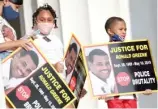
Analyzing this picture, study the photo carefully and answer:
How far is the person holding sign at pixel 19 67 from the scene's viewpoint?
764mm

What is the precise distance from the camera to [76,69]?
2.82ft

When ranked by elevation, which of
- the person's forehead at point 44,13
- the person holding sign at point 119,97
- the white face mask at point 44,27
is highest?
the person's forehead at point 44,13

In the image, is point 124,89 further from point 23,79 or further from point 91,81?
point 23,79

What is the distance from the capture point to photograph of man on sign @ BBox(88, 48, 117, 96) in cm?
86

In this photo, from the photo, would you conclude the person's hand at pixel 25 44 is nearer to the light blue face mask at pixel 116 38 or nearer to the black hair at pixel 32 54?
the black hair at pixel 32 54

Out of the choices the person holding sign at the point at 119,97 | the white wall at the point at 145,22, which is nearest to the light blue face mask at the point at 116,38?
the person holding sign at the point at 119,97

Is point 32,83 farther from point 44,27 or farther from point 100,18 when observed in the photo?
point 100,18

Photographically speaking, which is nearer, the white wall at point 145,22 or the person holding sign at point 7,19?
the person holding sign at point 7,19

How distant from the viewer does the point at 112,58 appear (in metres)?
0.87

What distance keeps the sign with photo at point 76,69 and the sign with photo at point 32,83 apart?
6 cm

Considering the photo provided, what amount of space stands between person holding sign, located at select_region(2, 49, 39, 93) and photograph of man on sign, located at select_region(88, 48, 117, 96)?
161 millimetres

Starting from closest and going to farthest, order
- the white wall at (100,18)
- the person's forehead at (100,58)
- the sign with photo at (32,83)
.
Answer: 1. the sign with photo at (32,83)
2. the person's forehead at (100,58)
3. the white wall at (100,18)

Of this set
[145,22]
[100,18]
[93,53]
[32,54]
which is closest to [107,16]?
[100,18]

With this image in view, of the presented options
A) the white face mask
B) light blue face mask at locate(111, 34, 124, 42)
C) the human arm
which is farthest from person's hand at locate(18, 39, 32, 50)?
light blue face mask at locate(111, 34, 124, 42)
